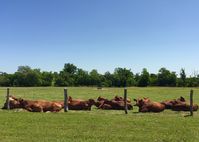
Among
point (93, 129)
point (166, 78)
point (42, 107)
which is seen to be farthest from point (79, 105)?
point (166, 78)

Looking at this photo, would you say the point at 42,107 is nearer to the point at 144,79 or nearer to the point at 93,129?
the point at 93,129

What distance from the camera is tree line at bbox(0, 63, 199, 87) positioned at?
144875 millimetres

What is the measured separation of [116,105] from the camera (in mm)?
25688

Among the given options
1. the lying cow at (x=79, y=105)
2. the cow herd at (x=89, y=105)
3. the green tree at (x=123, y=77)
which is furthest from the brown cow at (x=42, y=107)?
the green tree at (x=123, y=77)

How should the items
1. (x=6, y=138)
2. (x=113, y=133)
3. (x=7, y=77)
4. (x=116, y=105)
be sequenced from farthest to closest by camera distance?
(x=7, y=77) → (x=116, y=105) → (x=113, y=133) → (x=6, y=138)

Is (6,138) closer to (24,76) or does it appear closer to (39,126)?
(39,126)

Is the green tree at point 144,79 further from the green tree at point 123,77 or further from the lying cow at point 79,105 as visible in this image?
the lying cow at point 79,105

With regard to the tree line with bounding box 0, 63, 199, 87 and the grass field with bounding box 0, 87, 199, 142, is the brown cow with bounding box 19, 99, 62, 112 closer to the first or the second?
the grass field with bounding box 0, 87, 199, 142

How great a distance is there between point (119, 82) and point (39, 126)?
449ft

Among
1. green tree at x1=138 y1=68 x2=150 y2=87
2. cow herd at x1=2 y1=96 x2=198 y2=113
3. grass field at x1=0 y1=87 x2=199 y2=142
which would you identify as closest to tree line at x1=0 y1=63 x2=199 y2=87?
green tree at x1=138 y1=68 x2=150 y2=87

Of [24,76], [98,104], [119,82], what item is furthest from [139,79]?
[98,104]

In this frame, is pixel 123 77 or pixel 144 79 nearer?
pixel 144 79

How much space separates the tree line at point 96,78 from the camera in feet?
475

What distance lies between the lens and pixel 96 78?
508 feet
